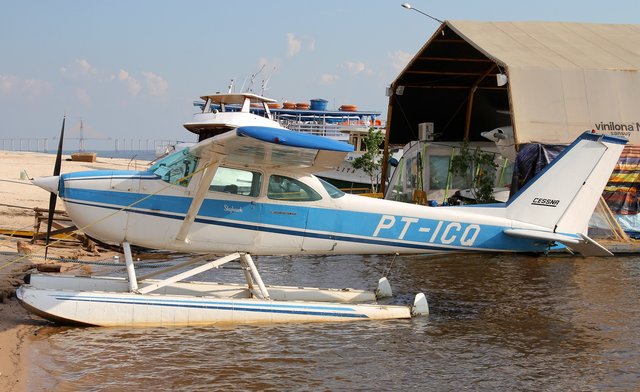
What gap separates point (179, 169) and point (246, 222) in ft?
3.46

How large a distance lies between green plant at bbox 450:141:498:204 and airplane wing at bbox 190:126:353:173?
10869mm

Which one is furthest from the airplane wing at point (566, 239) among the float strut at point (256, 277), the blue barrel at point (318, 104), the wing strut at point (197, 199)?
Result: the blue barrel at point (318, 104)

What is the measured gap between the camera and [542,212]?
32.6 feet

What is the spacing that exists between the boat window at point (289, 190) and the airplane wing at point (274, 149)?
0.23m

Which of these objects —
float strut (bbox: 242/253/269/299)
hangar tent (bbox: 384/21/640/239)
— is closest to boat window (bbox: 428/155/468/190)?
hangar tent (bbox: 384/21/640/239)

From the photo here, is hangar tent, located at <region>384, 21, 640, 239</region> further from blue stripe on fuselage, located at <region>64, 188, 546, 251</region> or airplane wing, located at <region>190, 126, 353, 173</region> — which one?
airplane wing, located at <region>190, 126, 353, 173</region>

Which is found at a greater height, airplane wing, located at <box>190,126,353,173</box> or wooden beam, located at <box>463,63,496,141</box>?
wooden beam, located at <box>463,63,496,141</box>

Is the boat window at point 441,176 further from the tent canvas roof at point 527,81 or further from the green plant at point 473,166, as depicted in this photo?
the tent canvas roof at point 527,81

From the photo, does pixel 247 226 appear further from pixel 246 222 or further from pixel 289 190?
pixel 289 190

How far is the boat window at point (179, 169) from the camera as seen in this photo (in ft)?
28.6

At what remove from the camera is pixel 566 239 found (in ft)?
31.9

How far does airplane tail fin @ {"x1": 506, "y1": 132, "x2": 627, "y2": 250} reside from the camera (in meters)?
9.90

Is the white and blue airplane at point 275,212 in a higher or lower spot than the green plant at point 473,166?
lower

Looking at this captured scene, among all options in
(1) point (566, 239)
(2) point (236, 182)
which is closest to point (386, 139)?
A: (1) point (566, 239)
